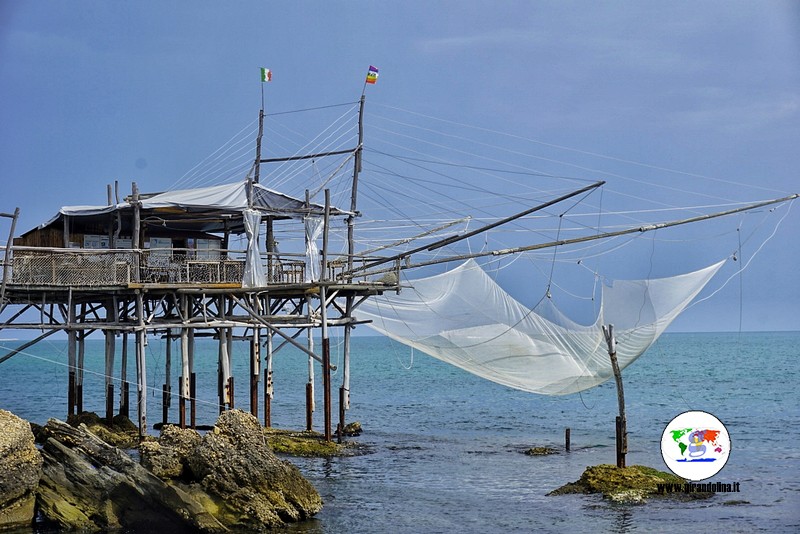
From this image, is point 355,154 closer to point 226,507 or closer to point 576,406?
point 226,507

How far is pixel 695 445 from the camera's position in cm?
2055

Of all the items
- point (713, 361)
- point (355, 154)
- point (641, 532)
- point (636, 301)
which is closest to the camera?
point (641, 532)

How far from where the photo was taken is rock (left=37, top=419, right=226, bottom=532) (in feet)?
57.0

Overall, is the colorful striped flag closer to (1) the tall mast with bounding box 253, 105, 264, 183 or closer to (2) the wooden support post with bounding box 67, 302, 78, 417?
(1) the tall mast with bounding box 253, 105, 264, 183

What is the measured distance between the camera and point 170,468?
18.8m

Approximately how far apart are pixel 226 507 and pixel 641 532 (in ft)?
23.7

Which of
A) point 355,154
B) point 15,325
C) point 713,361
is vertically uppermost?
point 355,154

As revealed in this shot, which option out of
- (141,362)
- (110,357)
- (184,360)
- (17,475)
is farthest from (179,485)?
(110,357)

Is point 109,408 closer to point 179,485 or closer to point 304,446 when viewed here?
point 304,446

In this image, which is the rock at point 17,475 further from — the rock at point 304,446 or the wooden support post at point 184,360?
the wooden support post at point 184,360

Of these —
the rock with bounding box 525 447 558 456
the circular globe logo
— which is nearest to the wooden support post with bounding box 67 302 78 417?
the rock with bounding box 525 447 558 456

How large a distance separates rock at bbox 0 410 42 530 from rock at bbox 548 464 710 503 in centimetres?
1021

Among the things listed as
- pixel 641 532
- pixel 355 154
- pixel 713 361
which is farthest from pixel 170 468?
pixel 713 361

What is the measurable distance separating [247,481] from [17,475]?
13.4 feet
